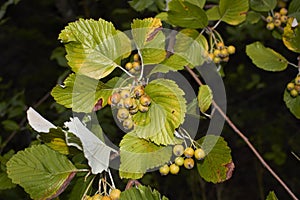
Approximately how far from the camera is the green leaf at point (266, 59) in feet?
3.72

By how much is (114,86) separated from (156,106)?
0.08 metres

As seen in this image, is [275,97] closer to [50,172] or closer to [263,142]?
[263,142]

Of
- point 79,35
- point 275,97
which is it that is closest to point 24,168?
point 79,35

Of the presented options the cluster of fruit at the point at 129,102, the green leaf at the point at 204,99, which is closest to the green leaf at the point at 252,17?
the green leaf at the point at 204,99

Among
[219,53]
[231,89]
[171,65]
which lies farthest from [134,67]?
[231,89]

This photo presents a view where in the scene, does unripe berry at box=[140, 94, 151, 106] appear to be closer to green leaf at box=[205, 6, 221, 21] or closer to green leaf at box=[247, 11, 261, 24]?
green leaf at box=[205, 6, 221, 21]

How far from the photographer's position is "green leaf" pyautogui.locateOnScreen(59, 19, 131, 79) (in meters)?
0.75

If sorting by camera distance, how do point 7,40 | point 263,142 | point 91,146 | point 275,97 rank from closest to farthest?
point 91,146 → point 263,142 → point 275,97 → point 7,40

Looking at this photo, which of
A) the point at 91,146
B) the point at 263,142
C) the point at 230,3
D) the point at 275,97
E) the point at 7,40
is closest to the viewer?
the point at 91,146

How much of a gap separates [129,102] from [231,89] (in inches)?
85.4

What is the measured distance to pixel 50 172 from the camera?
0.80 meters

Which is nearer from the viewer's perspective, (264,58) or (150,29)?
(150,29)

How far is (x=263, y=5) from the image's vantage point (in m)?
1.25

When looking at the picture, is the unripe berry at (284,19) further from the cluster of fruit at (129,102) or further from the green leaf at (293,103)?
the cluster of fruit at (129,102)
